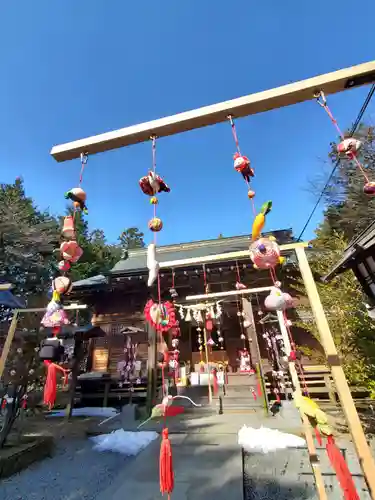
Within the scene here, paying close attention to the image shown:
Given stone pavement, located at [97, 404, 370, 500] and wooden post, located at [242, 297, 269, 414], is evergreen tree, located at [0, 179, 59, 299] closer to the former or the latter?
wooden post, located at [242, 297, 269, 414]

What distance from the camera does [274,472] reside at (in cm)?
418

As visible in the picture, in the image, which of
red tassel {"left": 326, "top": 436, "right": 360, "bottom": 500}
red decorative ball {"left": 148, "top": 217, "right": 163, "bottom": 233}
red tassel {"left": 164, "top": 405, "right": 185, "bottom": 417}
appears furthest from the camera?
red tassel {"left": 164, "top": 405, "right": 185, "bottom": 417}

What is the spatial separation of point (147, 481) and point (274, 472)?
2.19m

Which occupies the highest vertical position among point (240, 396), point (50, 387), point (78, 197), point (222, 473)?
point (78, 197)

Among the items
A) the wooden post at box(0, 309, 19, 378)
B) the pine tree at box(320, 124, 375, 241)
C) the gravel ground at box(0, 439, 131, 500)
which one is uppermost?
the pine tree at box(320, 124, 375, 241)

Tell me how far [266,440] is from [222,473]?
5.37 ft

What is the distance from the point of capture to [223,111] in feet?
10.1

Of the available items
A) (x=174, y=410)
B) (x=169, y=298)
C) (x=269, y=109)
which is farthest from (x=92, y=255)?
(x=269, y=109)

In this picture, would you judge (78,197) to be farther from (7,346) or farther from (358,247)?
(358,247)

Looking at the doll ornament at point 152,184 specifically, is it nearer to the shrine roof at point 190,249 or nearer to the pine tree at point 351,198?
the pine tree at point 351,198

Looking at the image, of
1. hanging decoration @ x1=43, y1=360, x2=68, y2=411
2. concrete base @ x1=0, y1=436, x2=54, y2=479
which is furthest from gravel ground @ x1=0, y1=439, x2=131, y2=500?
hanging decoration @ x1=43, y1=360, x2=68, y2=411

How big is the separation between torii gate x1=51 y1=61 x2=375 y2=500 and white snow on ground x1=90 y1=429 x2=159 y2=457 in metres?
4.95

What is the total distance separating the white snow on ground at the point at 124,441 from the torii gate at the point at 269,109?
4953 mm

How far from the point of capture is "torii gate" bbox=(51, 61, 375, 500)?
2.33m
